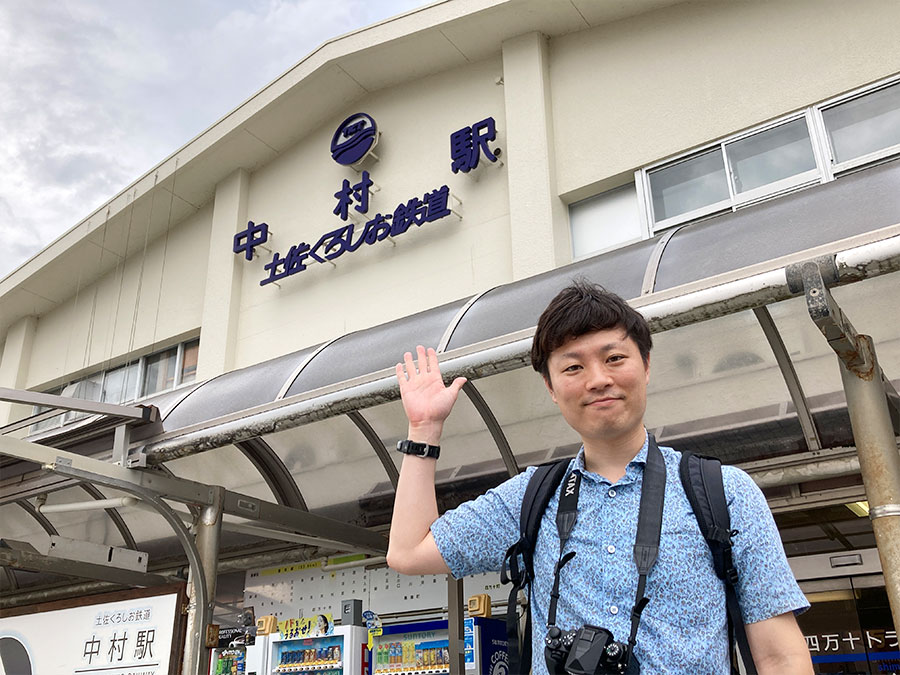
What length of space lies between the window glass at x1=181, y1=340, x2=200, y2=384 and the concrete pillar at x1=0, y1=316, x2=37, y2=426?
3.89 metres

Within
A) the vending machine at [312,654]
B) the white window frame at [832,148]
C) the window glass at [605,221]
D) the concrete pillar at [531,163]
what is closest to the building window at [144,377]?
the vending machine at [312,654]

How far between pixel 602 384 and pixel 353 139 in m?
8.73

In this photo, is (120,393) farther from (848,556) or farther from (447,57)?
(848,556)

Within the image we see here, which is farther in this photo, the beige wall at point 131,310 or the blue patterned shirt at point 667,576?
the beige wall at point 131,310

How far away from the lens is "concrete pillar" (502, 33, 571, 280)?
25.6 ft

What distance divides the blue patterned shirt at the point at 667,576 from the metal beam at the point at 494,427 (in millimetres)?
3503

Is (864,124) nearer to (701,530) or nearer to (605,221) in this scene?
(605,221)

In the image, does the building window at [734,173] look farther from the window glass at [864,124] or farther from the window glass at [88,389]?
the window glass at [88,389]

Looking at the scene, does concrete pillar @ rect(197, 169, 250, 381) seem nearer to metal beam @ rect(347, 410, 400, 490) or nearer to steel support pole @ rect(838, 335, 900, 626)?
metal beam @ rect(347, 410, 400, 490)

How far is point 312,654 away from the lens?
22.7ft

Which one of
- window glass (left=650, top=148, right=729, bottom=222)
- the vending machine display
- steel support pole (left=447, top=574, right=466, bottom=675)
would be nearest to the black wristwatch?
steel support pole (left=447, top=574, right=466, bottom=675)

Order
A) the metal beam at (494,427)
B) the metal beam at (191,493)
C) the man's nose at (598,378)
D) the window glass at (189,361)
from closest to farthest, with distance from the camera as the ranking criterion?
the man's nose at (598,378) → the metal beam at (191,493) → the metal beam at (494,427) → the window glass at (189,361)

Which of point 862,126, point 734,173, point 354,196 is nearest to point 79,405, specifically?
point 354,196

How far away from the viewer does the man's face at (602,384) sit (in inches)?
66.7
